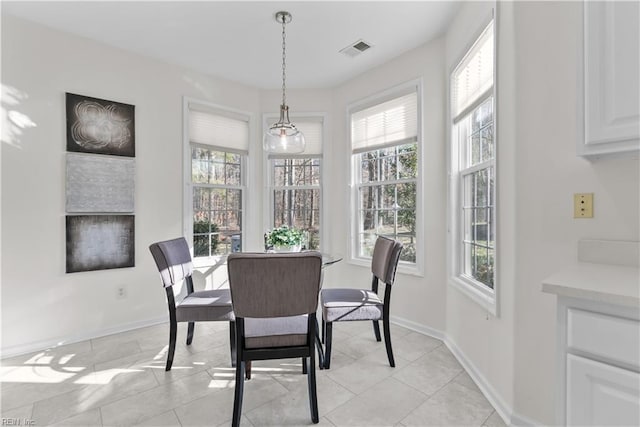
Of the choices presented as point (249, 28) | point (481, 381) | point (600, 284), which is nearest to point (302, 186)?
point (249, 28)

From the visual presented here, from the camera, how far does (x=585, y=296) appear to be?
948 mm

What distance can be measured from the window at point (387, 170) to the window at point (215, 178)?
1481 millimetres

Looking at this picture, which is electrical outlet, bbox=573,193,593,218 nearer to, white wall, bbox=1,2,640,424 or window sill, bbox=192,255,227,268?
white wall, bbox=1,2,640,424

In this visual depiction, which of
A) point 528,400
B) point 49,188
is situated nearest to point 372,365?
point 528,400

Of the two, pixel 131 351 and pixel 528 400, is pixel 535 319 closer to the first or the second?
pixel 528 400

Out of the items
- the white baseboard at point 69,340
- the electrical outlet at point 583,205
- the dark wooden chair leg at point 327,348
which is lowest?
the white baseboard at point 69,340

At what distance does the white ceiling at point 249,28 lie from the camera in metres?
2.47

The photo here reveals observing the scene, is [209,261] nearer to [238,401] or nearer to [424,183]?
[238,401]

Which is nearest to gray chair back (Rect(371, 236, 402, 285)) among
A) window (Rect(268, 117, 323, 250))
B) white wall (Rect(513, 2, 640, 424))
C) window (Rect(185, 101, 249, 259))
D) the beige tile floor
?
the beige tile floor

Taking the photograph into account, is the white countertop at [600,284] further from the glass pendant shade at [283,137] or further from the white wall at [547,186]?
the glass pendant shade at [283,137]

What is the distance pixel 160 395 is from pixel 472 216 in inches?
101

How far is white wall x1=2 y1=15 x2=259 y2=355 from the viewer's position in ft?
8.46

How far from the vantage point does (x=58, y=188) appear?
2762 mm

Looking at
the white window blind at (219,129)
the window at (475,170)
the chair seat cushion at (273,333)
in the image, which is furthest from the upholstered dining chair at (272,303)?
the white window blind at (219,129)
